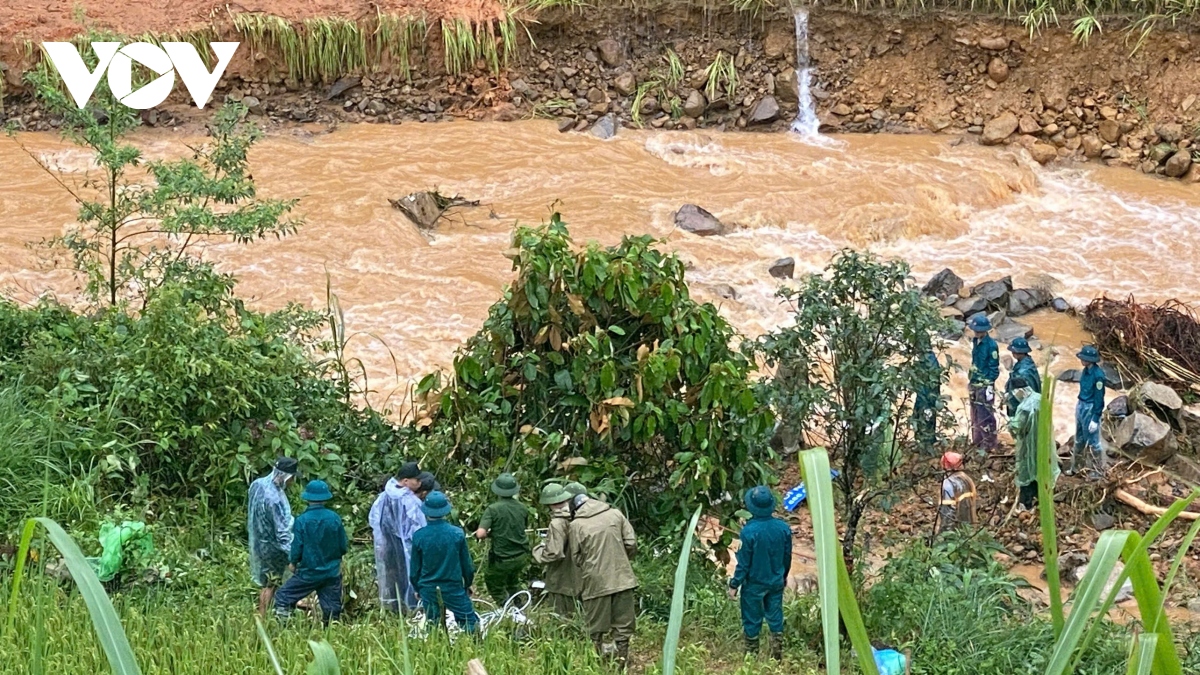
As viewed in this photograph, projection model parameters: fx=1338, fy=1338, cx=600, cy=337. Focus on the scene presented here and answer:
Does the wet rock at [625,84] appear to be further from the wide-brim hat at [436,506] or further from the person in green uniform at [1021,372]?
the wide-brim hat at [436,506]

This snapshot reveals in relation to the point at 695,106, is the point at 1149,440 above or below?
below

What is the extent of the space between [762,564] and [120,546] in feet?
9.21

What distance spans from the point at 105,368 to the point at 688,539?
6.30 metres

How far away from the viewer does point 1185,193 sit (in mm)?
14500

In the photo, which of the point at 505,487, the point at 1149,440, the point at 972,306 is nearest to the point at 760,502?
the point at 505,487

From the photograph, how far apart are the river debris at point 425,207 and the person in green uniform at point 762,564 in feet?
25.0

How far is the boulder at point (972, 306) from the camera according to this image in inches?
456

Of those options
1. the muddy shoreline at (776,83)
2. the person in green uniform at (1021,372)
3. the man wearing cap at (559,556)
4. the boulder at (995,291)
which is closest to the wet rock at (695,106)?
the muddy shoreline at (776,83)

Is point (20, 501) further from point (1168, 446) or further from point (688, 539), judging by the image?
point (1168, 446)

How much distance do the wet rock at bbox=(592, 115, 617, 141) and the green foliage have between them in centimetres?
841

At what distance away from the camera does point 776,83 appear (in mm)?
16266

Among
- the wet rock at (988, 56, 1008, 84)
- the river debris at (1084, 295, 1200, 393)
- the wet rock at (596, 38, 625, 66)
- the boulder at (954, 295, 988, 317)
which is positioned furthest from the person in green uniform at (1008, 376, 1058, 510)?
the wet rock at (596, 38, 625, 66)

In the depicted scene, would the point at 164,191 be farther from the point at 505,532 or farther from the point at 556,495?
the point at 556,495

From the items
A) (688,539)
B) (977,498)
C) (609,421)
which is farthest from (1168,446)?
(688,539)
